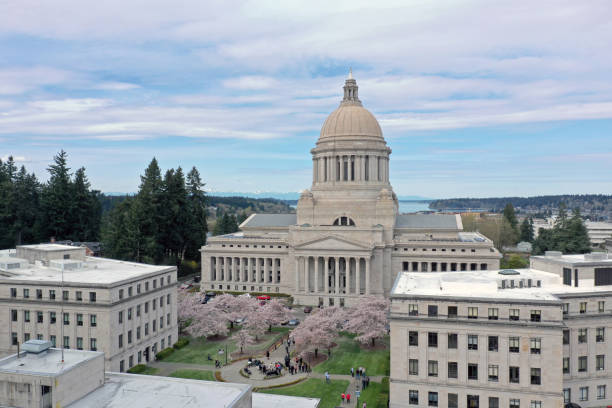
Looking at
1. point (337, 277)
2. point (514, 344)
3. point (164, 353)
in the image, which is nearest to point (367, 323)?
point (514, 344)

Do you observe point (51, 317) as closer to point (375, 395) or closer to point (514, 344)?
point (375, 395)

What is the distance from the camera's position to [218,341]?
2731 inches

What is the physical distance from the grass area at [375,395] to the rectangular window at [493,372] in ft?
36.1

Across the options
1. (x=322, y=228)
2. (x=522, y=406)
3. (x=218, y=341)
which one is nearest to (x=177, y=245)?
(x=322, y=228)

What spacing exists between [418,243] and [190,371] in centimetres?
5677

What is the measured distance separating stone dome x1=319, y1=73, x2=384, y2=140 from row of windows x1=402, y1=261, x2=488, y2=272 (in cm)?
3436

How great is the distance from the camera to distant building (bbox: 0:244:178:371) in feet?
180

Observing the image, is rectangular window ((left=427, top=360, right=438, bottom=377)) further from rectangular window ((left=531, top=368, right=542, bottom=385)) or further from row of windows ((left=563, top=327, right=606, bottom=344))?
row of windows ((left=563, top=327, right=606, bottom=344))

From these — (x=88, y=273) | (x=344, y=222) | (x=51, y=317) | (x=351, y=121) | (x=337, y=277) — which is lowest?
A: (x=337, y=277)

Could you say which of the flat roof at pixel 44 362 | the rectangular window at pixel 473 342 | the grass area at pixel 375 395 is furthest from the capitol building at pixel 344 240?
the flat roof at pixel 44 362

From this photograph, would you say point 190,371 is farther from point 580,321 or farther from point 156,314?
point 580,321

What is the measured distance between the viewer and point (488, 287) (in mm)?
49781

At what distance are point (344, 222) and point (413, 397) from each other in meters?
64.8

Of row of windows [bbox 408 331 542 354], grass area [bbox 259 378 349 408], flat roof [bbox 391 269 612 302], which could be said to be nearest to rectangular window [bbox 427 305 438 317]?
flat roof [bbox 391 269 612 302]
